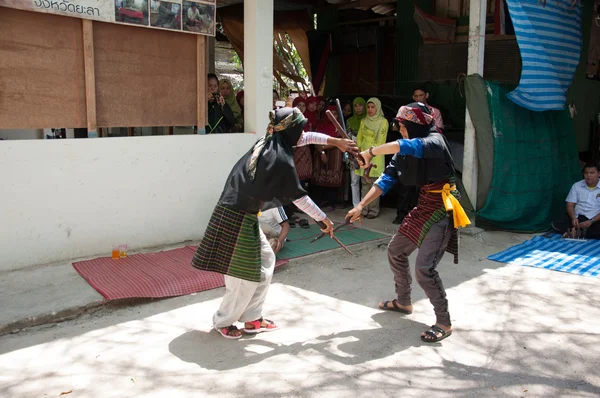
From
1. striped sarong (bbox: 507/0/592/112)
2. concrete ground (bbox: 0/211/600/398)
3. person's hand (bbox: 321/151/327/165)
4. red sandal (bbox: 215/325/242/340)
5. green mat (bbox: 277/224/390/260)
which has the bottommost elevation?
concrete ground (bbox: 0/211/600/398)

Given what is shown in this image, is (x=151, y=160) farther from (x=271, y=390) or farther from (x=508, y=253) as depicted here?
(x=508, y=253)

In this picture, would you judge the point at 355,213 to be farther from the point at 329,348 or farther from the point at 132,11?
the point at 132,11

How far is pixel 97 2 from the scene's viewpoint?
5.29 meters

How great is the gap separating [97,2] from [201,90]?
141cm

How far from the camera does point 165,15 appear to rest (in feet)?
18.9

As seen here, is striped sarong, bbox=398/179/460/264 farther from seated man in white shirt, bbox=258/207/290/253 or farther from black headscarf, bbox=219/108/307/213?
seated man in white shirt, bbox=258/207/290/253

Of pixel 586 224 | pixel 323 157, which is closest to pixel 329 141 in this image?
pixel 323 157

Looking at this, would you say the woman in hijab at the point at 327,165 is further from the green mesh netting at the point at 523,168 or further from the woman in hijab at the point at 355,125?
the green mesh netting at the point at 523,168

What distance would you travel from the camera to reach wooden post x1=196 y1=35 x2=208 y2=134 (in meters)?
6.17

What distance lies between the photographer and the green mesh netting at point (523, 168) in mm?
7074

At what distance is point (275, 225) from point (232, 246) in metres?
2.06

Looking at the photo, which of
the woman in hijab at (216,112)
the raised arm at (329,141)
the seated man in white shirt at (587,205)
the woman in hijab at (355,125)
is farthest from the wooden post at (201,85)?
the seated man in white shirt at (587,205)

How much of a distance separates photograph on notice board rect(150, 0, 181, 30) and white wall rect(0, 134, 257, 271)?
115 centimetres

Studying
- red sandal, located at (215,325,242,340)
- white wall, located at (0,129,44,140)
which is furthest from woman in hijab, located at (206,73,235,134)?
red sandal, located at (215,325,242,340)
